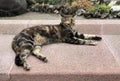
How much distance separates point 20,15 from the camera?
5328 millimetres

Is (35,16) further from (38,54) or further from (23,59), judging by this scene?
(23,59)

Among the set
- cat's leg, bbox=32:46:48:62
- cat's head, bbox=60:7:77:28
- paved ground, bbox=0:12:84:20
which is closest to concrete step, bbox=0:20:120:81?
cat's leg, bbox=32:46:48:62

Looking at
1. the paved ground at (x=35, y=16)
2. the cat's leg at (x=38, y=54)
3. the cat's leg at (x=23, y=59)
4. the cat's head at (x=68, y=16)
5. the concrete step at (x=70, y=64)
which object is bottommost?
the paved ground at (x=35, y=16)

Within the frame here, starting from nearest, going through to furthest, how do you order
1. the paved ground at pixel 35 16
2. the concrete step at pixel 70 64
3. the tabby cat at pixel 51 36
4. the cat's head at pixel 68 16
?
the concrete step at pixel 70 64 < the tabby cat at pixel 51 36 < the cat's head at pixel 68 16 < the paved ground at pixel 35 16

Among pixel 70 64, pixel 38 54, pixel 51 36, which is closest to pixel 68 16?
pixel 51 36

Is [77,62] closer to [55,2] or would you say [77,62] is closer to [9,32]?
[9,32]

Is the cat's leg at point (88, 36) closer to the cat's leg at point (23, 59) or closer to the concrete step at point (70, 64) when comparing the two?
the concrete step at point (70, 64)

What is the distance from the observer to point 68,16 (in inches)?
150

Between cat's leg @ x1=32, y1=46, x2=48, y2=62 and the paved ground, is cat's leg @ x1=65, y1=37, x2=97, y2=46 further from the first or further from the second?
the paved ground

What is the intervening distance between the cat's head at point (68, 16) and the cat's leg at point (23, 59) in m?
0.70

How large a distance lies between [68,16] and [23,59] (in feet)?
2.96

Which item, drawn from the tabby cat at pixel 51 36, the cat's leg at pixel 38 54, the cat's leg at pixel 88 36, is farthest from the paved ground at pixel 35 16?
the cat's leg at pixel 38 54

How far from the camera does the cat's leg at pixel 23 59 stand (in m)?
3.16

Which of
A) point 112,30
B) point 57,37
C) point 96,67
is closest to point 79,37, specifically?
point 57,37
